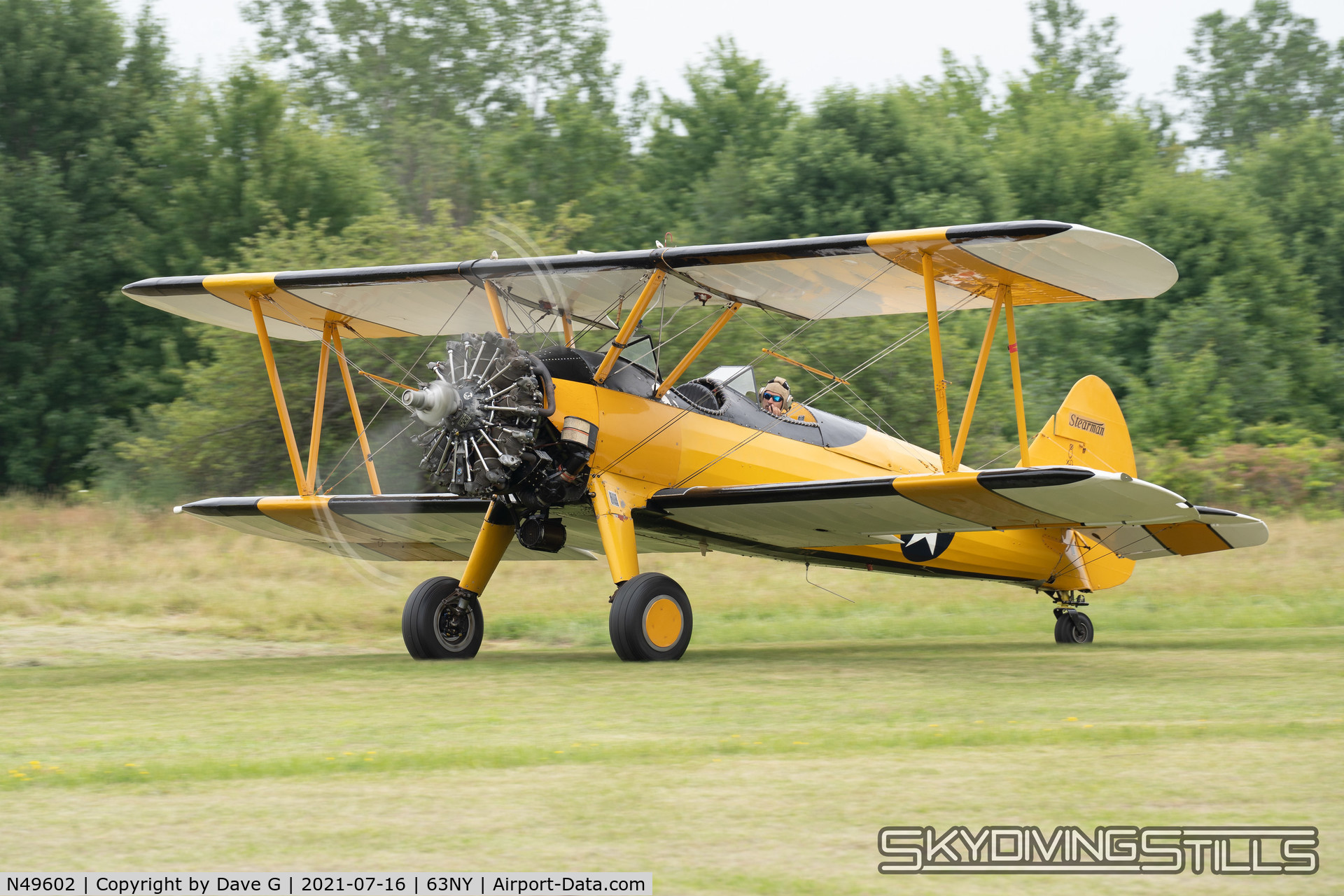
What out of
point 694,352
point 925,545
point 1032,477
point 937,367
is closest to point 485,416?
point 694,352

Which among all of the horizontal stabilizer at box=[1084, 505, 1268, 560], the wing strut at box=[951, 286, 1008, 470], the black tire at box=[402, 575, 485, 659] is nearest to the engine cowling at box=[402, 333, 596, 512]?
Result: the black tire at box=[402, 575, 485, 659]

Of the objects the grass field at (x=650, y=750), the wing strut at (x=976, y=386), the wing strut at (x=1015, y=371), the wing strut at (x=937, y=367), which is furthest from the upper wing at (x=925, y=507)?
the grass field at (x=650, y=750)

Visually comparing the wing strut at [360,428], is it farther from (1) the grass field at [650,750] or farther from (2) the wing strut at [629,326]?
(2) the wing strut at [629,326]

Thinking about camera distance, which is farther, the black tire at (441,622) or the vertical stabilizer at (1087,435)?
the vertical stabilizer at (1087,435)

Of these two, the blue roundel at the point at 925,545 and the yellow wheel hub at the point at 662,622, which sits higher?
the blue roundel at the point at 925,545

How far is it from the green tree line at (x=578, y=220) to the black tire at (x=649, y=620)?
368 inches

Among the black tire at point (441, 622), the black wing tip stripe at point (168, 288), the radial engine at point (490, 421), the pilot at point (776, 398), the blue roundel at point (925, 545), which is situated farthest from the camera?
the blue roundel at point (925, 545)

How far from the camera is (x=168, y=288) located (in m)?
12.3

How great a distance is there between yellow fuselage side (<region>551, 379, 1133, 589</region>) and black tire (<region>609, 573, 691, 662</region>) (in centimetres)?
94

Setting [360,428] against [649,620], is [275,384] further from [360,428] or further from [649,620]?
[649,620]

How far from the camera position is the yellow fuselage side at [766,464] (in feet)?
34.2
